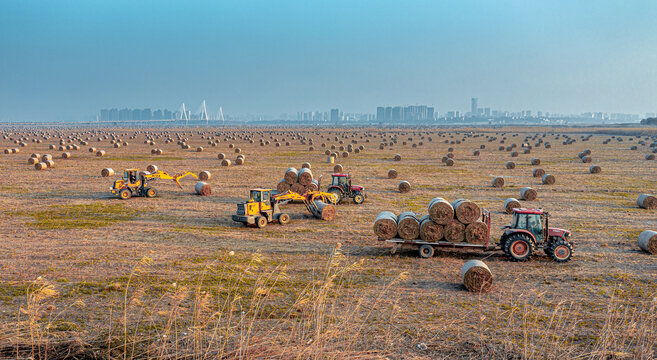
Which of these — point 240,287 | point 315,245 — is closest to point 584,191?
point 315,245

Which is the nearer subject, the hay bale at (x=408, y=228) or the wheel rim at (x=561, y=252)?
the wheel rim at (x=561, y=252)

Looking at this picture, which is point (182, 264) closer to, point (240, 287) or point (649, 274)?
point (240, 287)

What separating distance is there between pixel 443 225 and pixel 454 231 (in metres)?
0.46

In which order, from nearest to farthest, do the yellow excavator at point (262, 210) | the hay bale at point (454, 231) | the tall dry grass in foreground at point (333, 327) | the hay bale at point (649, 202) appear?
1. the tall dry grass in foreground at point (333, 327)
2. the hay bale at point (454, 231)
3. the yellow excavator at point (262, 210)
4. the hay bale at point (649, 202)

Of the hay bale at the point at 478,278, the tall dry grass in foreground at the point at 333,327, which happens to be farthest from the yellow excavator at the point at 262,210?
the hay bale at the point at 478,278

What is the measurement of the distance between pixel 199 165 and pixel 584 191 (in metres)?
36.4

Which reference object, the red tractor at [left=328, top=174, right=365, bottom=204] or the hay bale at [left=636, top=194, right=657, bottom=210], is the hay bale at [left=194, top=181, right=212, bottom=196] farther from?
the hay bale at [left=636, top=194, right=657, bottom=210]

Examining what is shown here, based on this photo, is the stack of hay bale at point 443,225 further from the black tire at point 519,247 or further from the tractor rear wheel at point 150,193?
the tractor rear wheel at point 150,193

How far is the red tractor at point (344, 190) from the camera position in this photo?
2662cm

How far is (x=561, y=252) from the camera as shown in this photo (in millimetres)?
15703

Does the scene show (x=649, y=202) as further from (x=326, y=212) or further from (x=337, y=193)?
(x=326, y=212)

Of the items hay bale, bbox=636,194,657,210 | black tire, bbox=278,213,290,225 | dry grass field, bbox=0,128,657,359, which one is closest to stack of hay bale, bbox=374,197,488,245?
dry grass field, bbox=0,128,657,359

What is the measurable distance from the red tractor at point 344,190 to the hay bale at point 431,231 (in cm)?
1037

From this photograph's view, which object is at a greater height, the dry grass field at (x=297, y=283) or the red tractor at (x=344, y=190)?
the red tractor at (x=344, y=190)
